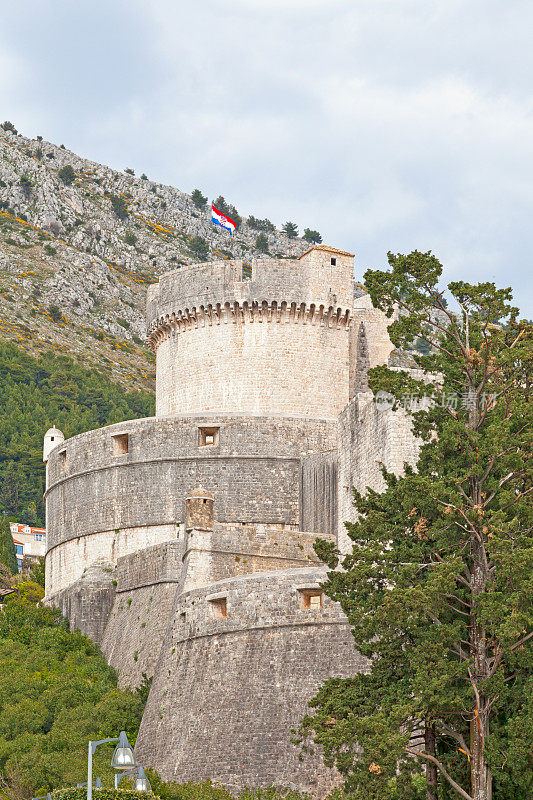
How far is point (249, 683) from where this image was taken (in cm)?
2408

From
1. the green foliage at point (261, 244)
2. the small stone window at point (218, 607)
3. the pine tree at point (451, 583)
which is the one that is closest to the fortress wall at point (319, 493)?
the small stone window at point (218, 607)

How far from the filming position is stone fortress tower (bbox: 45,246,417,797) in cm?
2388

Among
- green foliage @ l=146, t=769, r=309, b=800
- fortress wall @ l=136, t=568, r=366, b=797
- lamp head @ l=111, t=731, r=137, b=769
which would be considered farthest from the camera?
fortress wall @ l=136, t=568, r=366, b=797

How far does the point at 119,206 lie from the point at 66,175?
4703mm

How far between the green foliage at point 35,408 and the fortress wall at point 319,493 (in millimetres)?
38599

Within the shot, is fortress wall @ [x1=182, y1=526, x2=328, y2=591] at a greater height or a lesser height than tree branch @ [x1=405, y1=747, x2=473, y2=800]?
greater

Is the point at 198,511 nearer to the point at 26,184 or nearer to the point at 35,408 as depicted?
the point at 35,408

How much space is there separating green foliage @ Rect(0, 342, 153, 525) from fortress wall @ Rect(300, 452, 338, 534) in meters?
38.6

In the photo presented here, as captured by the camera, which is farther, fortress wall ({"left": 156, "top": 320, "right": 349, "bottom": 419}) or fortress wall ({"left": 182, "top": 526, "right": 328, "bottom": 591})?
fortress wall ({"left": 156, "top": 320, "right": 349, "bottom": 419})

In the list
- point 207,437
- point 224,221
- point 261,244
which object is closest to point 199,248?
point 261,244

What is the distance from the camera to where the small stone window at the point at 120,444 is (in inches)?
1377

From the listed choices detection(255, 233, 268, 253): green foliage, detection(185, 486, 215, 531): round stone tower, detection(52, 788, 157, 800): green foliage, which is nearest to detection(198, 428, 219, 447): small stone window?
detection(185, 486, 215, 531): round stone tower

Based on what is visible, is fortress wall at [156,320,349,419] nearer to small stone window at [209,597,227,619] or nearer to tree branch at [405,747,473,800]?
small stone window at [209,597,227,619]

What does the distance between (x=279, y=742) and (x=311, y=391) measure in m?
14.4
